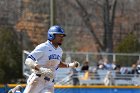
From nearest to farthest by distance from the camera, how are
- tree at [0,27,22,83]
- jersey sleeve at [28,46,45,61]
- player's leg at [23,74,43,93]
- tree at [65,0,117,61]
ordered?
jersey sleeve at [28,46,45,61]
player's leg at [23,74,43,93]
tree at [0,27,22,83]
tree at [65,0,117,61]

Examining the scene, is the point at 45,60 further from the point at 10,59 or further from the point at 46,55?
the point at 10,59

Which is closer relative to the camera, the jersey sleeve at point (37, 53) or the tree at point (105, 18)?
the jersey sleeve at point (37, 53)

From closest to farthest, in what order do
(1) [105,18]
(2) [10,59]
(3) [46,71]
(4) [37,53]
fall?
(3) [46,71] < (4) [37,53] < (2) [10,59] < (1) [105,18]

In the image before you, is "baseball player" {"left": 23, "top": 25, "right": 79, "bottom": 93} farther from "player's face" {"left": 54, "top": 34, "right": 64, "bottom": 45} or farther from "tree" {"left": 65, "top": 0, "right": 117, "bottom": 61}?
"tree" {"left": 65, "top": 0, "right": 117, "bottom": 61}

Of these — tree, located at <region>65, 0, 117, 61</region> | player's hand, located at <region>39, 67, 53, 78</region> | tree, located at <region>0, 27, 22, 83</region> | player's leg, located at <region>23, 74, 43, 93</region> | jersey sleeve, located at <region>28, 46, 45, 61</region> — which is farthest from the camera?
tree, located at <region>65, 0, 117, 61</region>

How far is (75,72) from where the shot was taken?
69.5 ft

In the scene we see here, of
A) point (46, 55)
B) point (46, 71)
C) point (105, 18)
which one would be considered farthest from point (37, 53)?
point (105, 18)

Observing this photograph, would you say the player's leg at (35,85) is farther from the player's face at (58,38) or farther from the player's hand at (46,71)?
the player's face at (58,38)

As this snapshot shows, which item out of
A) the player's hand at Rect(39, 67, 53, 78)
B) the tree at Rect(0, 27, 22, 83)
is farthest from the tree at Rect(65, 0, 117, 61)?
the player's hand at Rect(39, 67, 53, 78)

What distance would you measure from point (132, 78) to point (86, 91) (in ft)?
13.6

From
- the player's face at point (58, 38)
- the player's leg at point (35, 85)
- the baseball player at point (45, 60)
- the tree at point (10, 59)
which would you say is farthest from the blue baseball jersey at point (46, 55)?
the tree at point (10, 59)

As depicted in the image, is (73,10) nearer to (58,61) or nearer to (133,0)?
(133,0)

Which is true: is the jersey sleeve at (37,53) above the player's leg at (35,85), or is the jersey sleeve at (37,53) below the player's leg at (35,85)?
above

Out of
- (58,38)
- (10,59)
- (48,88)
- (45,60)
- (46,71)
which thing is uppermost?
(58,38)
